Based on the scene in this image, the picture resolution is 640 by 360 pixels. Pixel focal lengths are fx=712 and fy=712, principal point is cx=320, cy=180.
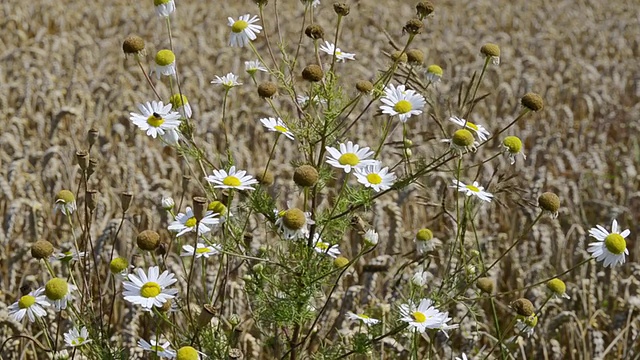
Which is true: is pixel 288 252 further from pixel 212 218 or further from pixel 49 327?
pixel 49 327

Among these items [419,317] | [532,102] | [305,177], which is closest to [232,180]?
[305,177]

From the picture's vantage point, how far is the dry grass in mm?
2879

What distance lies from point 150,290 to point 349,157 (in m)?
0.57

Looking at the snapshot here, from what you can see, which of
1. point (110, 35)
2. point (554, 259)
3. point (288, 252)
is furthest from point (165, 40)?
point (288, 252)

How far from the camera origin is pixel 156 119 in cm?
171

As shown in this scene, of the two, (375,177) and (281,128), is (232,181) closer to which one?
(281,128)

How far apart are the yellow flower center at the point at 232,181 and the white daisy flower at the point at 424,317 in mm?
524

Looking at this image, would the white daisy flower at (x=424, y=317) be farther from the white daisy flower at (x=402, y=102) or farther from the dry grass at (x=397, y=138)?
the white daisy flower at (x=402, y=102)

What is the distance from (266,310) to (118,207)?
1853mm

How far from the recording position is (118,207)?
3.48m

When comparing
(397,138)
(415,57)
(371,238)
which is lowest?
(371,238)

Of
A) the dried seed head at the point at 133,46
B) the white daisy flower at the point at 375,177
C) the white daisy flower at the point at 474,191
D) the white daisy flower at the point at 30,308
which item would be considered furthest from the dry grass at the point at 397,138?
the dried seed head at the point at 133,46

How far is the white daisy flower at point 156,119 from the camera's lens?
1.69 metres

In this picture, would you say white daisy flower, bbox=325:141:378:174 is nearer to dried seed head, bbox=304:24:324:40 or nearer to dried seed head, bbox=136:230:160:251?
dried seed head, bbox=304:24:324:40
